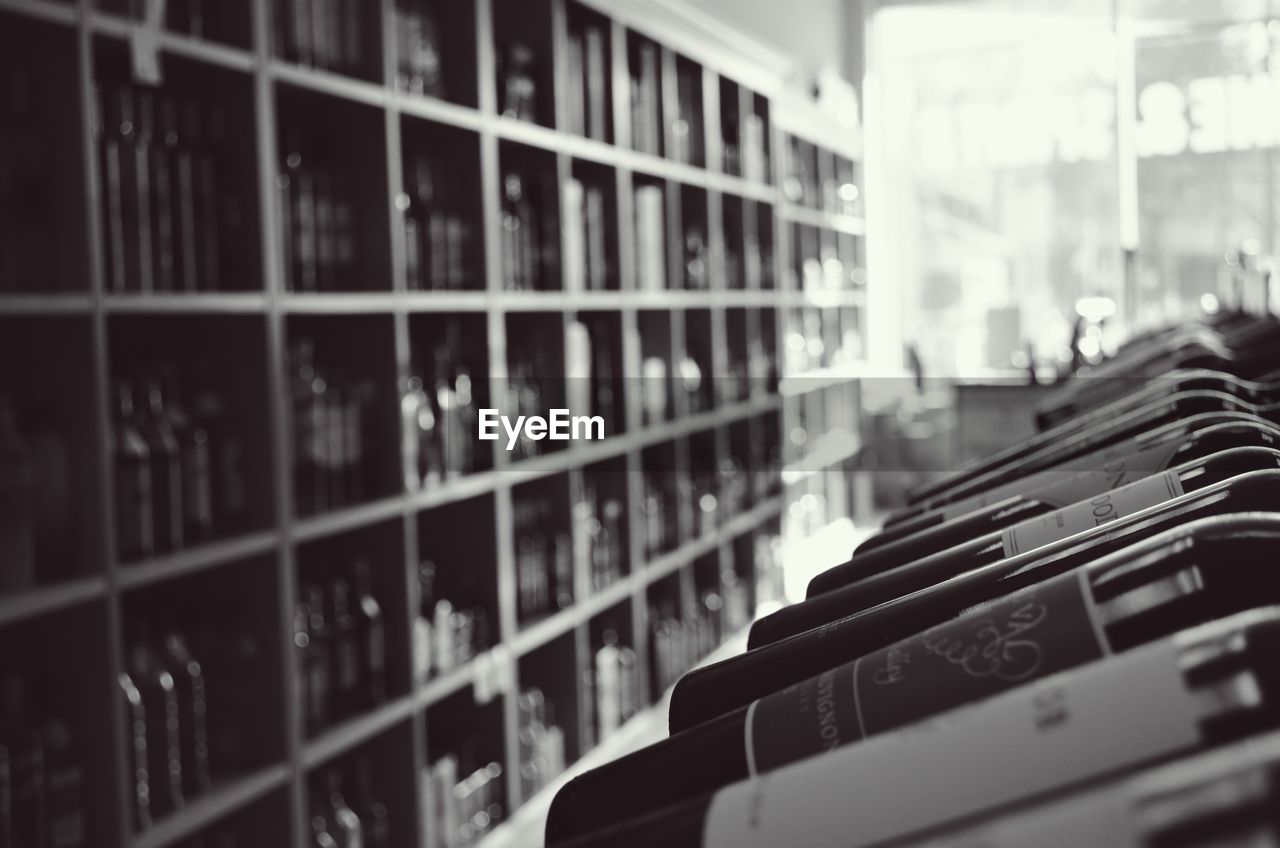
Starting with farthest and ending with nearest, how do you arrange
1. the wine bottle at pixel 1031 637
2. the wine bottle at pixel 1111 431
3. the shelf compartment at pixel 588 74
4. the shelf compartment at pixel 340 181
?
the shelf compartment at pixel 588 74, the shelf compartment at pixel 340 181, the wine bottle at pixel 1111 431, the wine bottle at pixel 1031 637

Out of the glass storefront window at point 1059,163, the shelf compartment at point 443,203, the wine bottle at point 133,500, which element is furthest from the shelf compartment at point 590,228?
the glass storefront window at point 1059,163

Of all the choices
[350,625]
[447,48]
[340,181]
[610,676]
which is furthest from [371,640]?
[447,48]

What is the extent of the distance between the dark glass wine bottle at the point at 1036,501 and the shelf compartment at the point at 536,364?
222 centimetres

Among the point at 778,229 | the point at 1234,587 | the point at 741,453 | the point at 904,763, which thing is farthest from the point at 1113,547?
the point at 778,229

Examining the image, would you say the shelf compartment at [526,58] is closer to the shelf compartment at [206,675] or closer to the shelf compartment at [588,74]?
the shelf compartment at [588,74]

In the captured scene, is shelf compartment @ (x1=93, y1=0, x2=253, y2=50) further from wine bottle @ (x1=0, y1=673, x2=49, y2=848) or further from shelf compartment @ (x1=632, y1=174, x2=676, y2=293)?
shelf compartment @ (x1=632, y1=174, x2=676, y2=293)

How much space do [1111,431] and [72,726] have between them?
1423 millimetres

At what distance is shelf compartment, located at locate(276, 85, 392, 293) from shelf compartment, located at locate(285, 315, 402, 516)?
113 millimetres

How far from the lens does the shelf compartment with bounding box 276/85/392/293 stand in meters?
2.16

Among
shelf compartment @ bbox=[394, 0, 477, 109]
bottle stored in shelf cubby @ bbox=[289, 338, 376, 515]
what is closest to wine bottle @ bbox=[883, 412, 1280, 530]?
bottle stored in shelf cubby @ bbox=[289, 338, 376, 515]

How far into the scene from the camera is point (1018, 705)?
32 cm

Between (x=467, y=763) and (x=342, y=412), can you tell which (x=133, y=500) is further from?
(x=467, y=763)

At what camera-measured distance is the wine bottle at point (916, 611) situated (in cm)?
47

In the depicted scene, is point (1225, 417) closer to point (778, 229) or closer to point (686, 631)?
point (686, 631)
